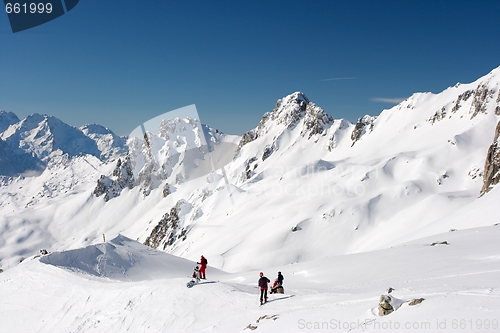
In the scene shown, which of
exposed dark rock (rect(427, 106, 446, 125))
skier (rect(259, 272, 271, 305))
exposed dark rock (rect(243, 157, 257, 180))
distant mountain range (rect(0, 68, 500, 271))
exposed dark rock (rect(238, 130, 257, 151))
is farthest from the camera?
exposed dark rock (rect(238, 130, 257, 151))

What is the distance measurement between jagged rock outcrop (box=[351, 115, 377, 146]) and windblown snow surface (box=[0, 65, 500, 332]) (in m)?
0.88

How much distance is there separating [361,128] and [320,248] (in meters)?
89.8

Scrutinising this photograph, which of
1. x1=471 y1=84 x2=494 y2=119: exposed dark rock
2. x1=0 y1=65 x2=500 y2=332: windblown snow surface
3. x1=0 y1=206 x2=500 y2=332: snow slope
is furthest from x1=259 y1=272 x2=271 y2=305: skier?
x1=471 y1=84 x2=494 y2=119: exposed dark rock

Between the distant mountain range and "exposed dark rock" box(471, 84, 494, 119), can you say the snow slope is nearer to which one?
the distant mountain range

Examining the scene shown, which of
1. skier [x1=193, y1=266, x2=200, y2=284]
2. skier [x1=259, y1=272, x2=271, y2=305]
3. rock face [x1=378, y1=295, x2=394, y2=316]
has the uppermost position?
skier [x1=193, y1=266, x2=200, y2=284]

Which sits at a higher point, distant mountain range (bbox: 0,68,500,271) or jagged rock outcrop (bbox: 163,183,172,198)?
jagged rock outcrop (bbox: 163,183,172,198)

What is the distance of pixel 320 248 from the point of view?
177 feet

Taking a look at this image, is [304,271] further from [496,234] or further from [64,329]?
[64,329]

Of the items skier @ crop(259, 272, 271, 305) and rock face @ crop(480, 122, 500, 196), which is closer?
skier @ crop(259, 272, 271, 305)

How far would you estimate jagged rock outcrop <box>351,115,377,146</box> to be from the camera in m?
129

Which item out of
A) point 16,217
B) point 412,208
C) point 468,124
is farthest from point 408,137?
point 16,217

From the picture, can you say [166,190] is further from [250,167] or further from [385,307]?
[385,307]

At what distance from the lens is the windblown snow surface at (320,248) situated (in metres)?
11.7

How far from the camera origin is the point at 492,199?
1347 inches
